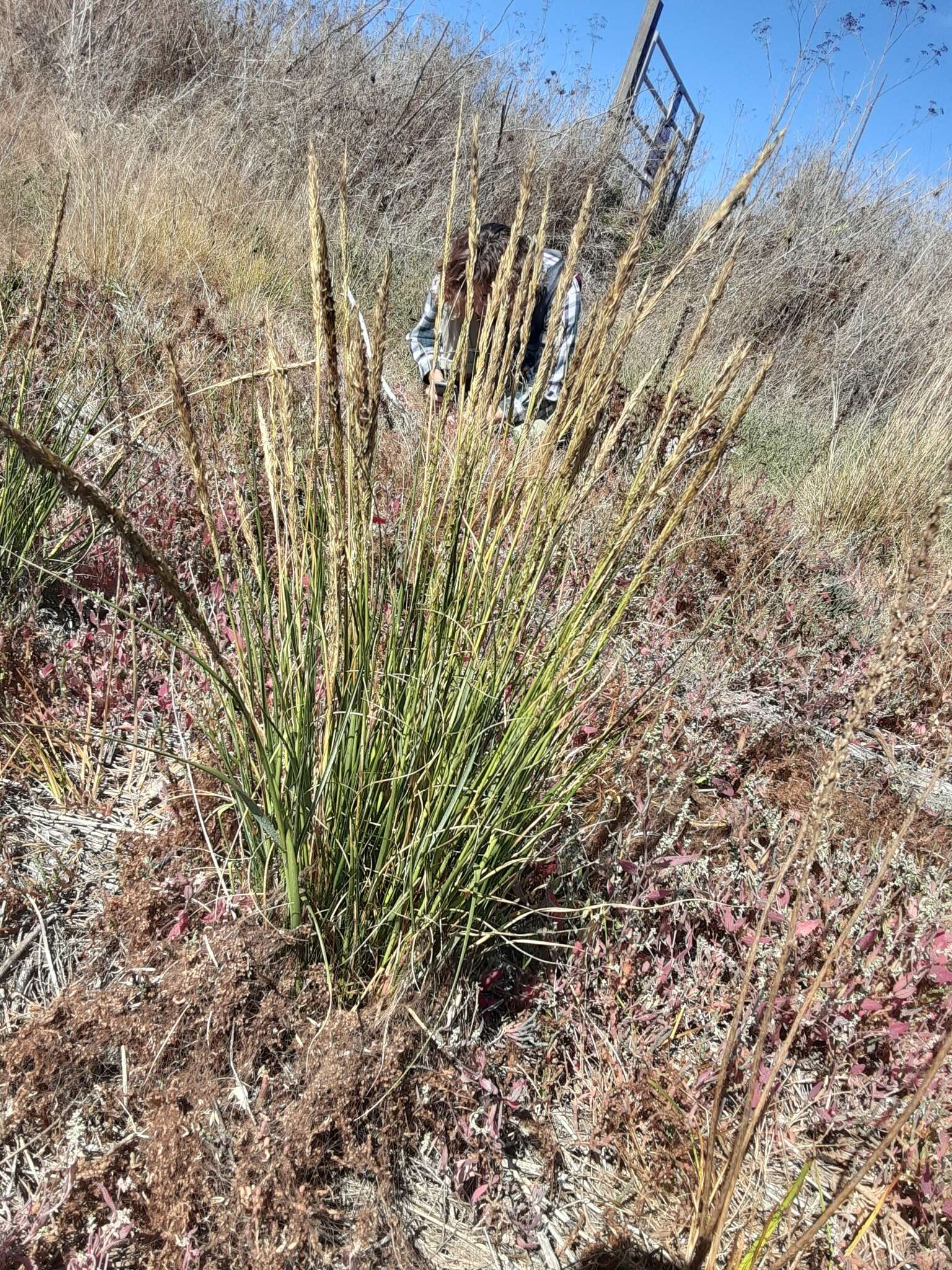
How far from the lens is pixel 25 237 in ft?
14.8

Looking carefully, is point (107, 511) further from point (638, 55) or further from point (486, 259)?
point (638, 55)

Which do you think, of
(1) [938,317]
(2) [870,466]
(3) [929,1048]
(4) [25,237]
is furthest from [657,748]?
(1) [938,317]

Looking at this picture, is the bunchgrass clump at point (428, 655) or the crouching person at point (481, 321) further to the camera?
the crouching person at point (481, 321)

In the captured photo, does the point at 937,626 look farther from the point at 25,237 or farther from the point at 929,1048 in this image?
the point at 25,237

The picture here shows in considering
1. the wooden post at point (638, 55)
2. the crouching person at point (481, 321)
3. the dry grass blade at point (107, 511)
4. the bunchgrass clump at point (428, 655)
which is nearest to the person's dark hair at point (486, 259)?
the crouching person at point (481, 321)

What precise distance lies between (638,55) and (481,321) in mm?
10112

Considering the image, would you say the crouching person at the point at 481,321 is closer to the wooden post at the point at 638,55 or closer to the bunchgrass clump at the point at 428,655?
the bunchgrass clump at the point at 428,655

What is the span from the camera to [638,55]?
416 inches

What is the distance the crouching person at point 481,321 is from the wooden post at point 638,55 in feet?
23.6

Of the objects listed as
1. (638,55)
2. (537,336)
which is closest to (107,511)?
(537,336)

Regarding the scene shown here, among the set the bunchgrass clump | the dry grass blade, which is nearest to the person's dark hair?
the bunchgrass clump

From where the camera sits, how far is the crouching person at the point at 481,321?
154 cm

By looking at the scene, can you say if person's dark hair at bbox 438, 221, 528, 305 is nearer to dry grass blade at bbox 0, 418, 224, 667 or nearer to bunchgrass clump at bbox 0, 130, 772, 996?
bunchgrass clump at bbox 0, 130, 772, 996

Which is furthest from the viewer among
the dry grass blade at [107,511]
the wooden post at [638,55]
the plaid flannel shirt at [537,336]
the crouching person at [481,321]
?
the wooden post at [638,55]
